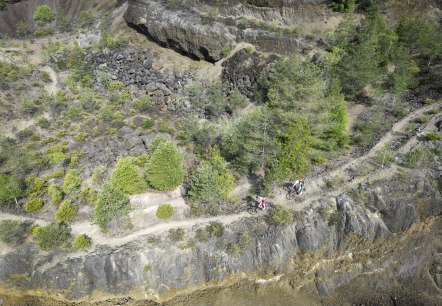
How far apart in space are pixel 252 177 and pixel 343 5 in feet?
120

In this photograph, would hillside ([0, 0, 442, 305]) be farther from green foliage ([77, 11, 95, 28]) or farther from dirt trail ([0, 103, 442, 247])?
green foliage ([77, 11, 95, 28])

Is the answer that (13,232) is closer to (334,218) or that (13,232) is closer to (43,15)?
(334,218)

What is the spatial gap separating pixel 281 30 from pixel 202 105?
2012cm

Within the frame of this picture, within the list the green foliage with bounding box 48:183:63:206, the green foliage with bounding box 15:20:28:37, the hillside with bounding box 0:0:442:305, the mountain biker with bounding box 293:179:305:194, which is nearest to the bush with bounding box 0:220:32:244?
the hillside with bounding box 0:0:442:305

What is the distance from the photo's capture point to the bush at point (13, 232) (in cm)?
3190

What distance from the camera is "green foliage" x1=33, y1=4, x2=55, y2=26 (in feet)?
282

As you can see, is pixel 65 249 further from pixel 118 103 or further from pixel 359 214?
pixel 359 214

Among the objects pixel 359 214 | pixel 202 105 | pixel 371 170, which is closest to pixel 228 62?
pixel 202 105

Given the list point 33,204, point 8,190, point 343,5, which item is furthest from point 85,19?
point 343,5

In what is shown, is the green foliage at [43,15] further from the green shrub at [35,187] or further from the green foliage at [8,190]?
the green foliage at [8,190]

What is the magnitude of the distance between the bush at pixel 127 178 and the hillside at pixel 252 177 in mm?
167

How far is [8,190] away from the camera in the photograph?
34906mm

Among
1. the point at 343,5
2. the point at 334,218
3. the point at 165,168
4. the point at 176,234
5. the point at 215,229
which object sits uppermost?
the point at 343,5

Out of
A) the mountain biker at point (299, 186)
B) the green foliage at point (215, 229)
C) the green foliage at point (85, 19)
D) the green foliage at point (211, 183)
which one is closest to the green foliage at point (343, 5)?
the mountain biker at point (299, 186)
